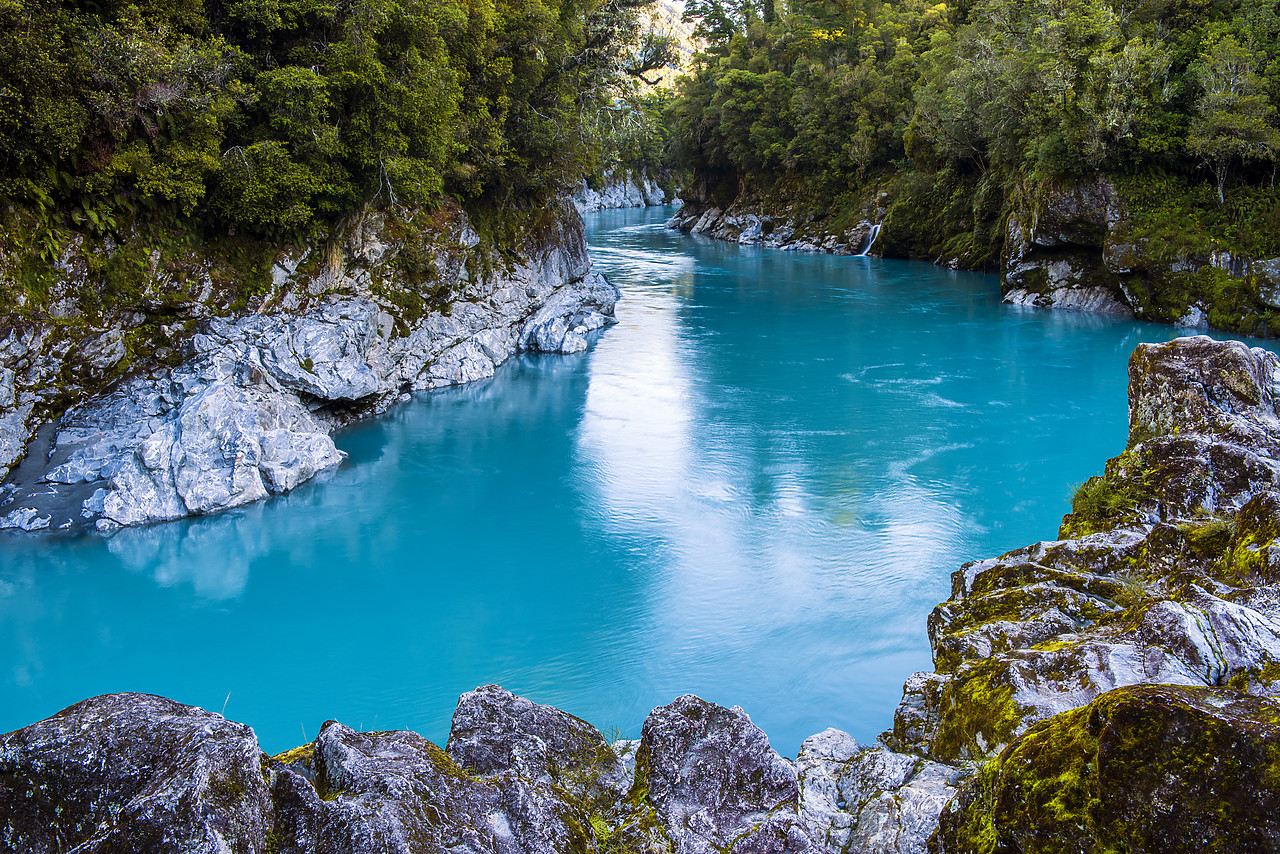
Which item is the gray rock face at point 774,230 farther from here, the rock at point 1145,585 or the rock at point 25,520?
the rock at point 25,520

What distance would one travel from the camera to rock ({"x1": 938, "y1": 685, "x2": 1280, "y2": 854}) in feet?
7.43

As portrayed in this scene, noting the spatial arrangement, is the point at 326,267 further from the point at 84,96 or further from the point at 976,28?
the point at 976,28

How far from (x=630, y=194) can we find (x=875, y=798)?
8608 centimetres

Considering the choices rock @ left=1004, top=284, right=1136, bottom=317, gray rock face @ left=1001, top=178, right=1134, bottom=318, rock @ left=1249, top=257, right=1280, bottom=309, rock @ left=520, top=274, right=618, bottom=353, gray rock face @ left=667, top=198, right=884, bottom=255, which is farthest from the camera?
gray rock face @ left=667, top=198, right=884, bottom=255

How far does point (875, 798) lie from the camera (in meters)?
3.92

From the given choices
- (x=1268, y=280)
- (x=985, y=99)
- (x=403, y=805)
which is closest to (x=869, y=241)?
(x=985, y=99)

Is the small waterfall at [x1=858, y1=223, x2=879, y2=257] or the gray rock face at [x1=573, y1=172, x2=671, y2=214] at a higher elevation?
the gray rock face at [x1=573, y1=172, x2=671, y2=214]

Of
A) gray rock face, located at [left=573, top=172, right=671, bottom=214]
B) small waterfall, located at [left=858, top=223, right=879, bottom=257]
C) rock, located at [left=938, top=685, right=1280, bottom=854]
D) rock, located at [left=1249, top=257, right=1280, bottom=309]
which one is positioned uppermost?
gray rock face, located at [left=573, top=172, right=671, bottom=214]

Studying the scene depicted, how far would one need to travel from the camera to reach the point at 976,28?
28594mm

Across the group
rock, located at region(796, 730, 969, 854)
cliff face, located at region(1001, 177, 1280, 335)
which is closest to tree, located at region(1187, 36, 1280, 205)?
cliff face, located at region(1001, 177, 1280, 335)

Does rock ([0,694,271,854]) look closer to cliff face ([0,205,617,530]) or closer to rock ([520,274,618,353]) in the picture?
cliff face ([0,205,617,530])

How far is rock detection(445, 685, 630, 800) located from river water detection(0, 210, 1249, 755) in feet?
10.2

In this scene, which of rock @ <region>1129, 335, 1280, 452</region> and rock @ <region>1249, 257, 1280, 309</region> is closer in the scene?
rock @ <region>1129, 335, 1280, 452</region>

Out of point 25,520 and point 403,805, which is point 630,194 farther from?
point 403,805
